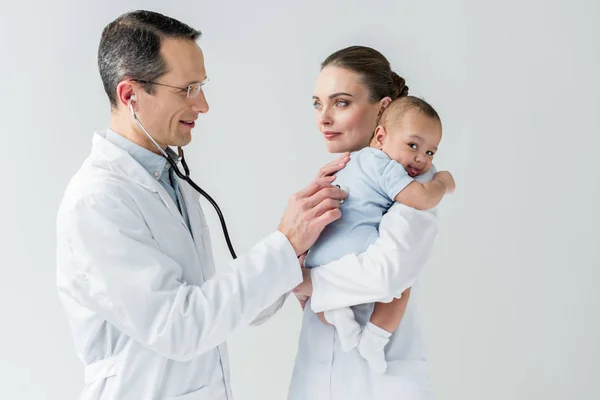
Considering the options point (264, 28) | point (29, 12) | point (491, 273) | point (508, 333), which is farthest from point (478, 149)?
point (29, 12)

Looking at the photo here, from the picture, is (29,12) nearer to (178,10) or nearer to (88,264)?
(178,10)

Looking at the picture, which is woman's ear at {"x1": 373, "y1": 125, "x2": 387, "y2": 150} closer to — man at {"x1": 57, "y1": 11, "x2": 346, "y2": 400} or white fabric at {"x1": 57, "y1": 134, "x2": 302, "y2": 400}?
man at {"x1": 57, "y1": 11, "x2": 346, "y2": 400}

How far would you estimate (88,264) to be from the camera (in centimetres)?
193

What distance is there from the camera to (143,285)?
190 cm

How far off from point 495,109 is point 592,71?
453mm

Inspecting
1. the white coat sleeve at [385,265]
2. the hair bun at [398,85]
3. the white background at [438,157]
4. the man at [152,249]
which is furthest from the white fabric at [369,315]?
the white background at [438,157]

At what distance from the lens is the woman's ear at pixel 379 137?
80.7 inches

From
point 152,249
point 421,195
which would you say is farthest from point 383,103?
point 152,249

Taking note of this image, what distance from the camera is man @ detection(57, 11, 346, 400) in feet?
6.28

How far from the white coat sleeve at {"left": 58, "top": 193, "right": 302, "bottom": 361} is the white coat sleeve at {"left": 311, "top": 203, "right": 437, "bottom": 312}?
0.10 metres

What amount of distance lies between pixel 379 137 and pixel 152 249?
60cm

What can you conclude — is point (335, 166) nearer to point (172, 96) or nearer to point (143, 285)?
point (172, 96)

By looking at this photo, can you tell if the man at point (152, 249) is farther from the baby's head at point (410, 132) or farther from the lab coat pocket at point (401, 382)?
the lab coat pocket at point (401, 382)

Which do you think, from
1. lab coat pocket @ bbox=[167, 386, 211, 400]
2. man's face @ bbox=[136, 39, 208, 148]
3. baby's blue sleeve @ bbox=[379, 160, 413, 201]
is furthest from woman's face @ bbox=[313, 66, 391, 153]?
lab coat pocket @ bbox=[167, 386, 211, 400]
